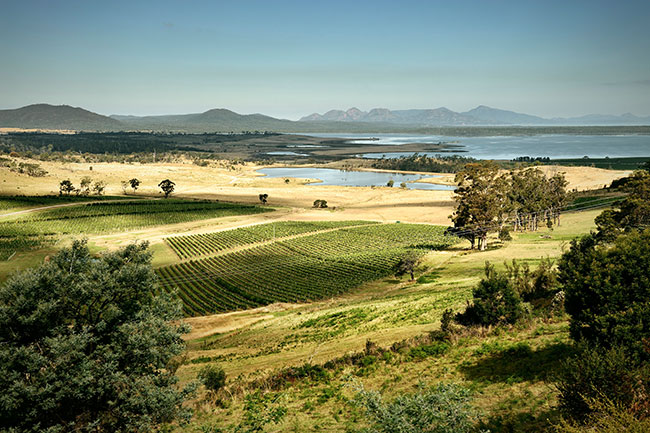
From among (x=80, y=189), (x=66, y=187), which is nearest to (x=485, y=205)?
(x=66, y=187)

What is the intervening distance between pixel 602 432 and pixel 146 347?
15.7 meters

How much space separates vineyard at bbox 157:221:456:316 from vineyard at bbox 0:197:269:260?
94.2ft

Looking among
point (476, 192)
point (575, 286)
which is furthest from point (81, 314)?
point (476, 192)

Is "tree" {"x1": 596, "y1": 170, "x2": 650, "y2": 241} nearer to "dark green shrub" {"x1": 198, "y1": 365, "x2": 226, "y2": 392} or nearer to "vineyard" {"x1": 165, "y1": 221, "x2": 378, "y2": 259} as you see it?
"dark green shrub" {"x1": 198, "y1": 365, "x2": 226, "y2": 392}

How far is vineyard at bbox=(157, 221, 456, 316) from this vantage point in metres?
58.1

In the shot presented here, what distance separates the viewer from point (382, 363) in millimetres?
21469

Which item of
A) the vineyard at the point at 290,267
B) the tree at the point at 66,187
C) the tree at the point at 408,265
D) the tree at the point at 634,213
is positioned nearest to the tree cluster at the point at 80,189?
the tree at the point at 66,187

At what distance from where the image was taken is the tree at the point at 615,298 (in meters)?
13.5

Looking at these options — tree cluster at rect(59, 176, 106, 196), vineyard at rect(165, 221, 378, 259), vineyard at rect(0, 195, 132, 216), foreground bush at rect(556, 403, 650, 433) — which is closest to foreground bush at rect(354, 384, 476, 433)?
foreground bush at rect(556, 403, 650, 433)

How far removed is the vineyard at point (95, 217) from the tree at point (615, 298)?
93185 mm

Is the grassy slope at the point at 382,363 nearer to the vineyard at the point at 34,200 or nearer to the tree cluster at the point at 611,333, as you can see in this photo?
the tree cluster at the point at 611,333

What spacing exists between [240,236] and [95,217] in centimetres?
4917

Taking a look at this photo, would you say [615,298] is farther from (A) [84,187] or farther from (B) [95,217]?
(A) [84,187]

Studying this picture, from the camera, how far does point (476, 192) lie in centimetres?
6500
